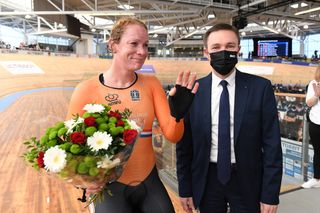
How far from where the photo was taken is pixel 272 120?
140 cm

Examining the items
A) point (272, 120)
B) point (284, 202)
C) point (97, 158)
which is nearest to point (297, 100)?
point (284, 202)

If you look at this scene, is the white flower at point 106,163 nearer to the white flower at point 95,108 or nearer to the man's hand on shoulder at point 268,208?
the white flower at point 95,108

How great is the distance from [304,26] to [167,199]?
2360cm

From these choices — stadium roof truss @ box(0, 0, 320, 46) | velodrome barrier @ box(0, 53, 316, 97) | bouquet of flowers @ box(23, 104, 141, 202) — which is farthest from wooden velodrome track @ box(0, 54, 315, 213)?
stadium roof truss @ box(0, 0, 320, 46)

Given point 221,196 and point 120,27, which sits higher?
point 120,27

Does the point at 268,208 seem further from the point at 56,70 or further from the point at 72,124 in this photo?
the point at 56,70

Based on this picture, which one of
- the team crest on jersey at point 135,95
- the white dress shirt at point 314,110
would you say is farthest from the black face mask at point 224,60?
the white dress shirt at point 314,110

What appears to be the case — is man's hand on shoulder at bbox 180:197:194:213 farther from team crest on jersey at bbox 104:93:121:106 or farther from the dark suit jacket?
team crest on jersey at bbox 104:93:121:106

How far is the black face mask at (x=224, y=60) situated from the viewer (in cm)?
143

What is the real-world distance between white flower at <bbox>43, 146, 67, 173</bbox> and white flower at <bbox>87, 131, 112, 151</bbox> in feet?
0.29

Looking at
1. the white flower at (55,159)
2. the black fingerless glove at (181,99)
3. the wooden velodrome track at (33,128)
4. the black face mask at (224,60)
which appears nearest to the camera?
the white flower at (55,159)

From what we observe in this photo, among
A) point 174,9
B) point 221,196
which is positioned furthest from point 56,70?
point 174,9

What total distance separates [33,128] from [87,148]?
3.96 metres

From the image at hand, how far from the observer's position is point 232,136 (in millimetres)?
1444
